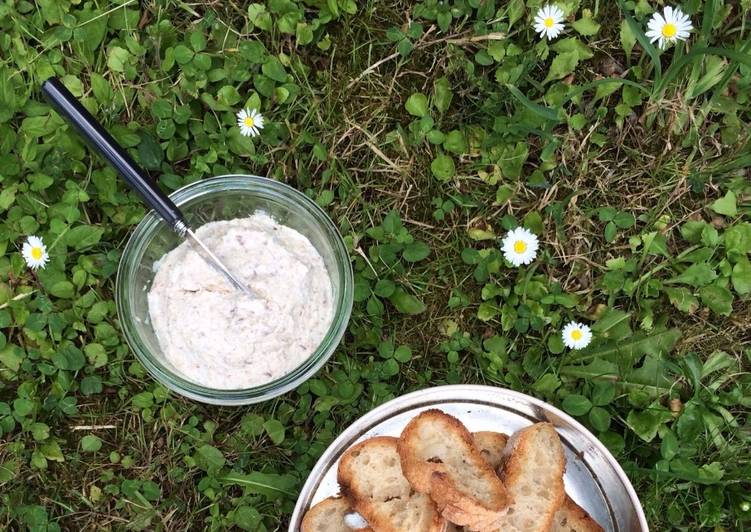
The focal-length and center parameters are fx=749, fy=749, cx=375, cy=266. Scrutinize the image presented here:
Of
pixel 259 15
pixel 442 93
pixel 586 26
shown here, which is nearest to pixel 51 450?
pixel 259 15

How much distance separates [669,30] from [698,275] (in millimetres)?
573

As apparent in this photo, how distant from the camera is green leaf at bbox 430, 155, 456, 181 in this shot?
70.2 inches

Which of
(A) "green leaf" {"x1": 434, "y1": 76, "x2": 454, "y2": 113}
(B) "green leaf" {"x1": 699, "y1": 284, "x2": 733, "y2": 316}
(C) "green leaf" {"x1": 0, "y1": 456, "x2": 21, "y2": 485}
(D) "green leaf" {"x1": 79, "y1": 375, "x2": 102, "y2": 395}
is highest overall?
(A) "green leaf" {"x1": 434, "y1": 76, "x2": 454, "y2": 113}

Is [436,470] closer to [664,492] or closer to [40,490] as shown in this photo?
[664,492]

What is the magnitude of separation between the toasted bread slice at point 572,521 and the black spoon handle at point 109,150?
3.25 feet

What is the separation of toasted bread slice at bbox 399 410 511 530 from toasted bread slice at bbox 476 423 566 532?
0.04 m

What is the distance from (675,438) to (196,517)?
3.69 feet

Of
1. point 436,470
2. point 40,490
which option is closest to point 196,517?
point 40,490

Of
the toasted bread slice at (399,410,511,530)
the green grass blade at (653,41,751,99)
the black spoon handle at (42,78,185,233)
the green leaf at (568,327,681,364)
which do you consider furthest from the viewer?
the green leaf at (568,327,681,364)

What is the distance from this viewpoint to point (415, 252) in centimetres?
176

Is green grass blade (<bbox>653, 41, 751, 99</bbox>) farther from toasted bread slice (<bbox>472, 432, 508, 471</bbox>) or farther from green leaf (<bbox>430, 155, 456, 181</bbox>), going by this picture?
toasted bread slice (<bbox>472, 432, 508, 471</bbox>)

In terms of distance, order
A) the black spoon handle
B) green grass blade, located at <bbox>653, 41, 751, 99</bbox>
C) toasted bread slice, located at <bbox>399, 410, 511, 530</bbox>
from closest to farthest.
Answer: toasted bread slice, located at <bbox>399, 410, 511, 530</bbox> < the black spoon handle < green grass blade, located at <bbox>653, 41, 751, 99</bbox>

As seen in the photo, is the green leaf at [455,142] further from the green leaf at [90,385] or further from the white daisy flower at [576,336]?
the green leaf at [90,385]

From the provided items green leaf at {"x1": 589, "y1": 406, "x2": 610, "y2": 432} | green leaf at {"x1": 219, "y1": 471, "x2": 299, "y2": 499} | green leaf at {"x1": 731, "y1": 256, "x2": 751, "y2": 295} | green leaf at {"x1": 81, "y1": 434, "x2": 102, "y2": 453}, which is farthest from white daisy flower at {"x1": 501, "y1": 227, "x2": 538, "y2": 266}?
green leaf at {"x1": 81, "y1": 434, "x2": 102, "y2": 453}
